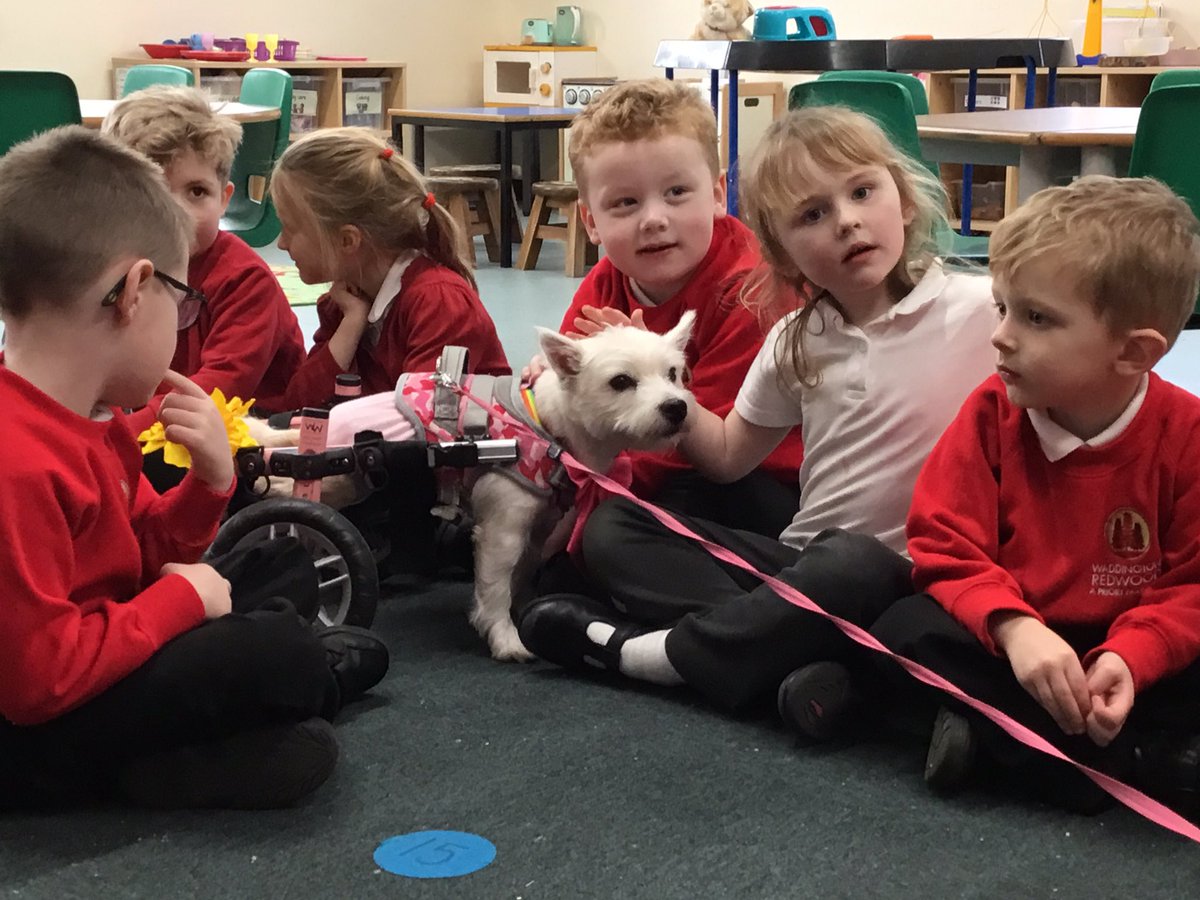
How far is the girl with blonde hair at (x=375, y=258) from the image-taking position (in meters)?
2.38

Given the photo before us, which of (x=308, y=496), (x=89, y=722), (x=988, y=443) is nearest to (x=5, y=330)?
(x=89, y=722)

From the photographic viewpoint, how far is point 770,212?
188 centimetres

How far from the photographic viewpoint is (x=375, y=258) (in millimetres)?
2438

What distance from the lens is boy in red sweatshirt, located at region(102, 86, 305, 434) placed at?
2.50m

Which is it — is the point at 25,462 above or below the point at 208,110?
below

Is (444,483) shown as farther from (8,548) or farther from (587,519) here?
(8,548)

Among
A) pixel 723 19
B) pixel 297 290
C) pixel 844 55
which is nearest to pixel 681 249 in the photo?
pixel 844 55

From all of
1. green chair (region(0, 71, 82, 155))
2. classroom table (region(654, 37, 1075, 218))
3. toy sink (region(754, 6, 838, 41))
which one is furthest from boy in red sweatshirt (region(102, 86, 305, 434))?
toy sink (region(754, 6, 838, 41))

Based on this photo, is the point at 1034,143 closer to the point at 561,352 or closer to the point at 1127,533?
the point at 561,352

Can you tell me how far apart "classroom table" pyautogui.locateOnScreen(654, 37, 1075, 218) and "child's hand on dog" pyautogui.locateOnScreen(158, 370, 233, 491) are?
Result: 3.02 m

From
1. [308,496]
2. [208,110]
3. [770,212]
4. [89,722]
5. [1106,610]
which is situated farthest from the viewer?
[208,110]

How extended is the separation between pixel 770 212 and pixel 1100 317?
1.68 ft

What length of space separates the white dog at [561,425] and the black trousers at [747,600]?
0.18m

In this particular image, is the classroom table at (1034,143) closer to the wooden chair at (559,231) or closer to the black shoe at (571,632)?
the black shoe at (571,632)
